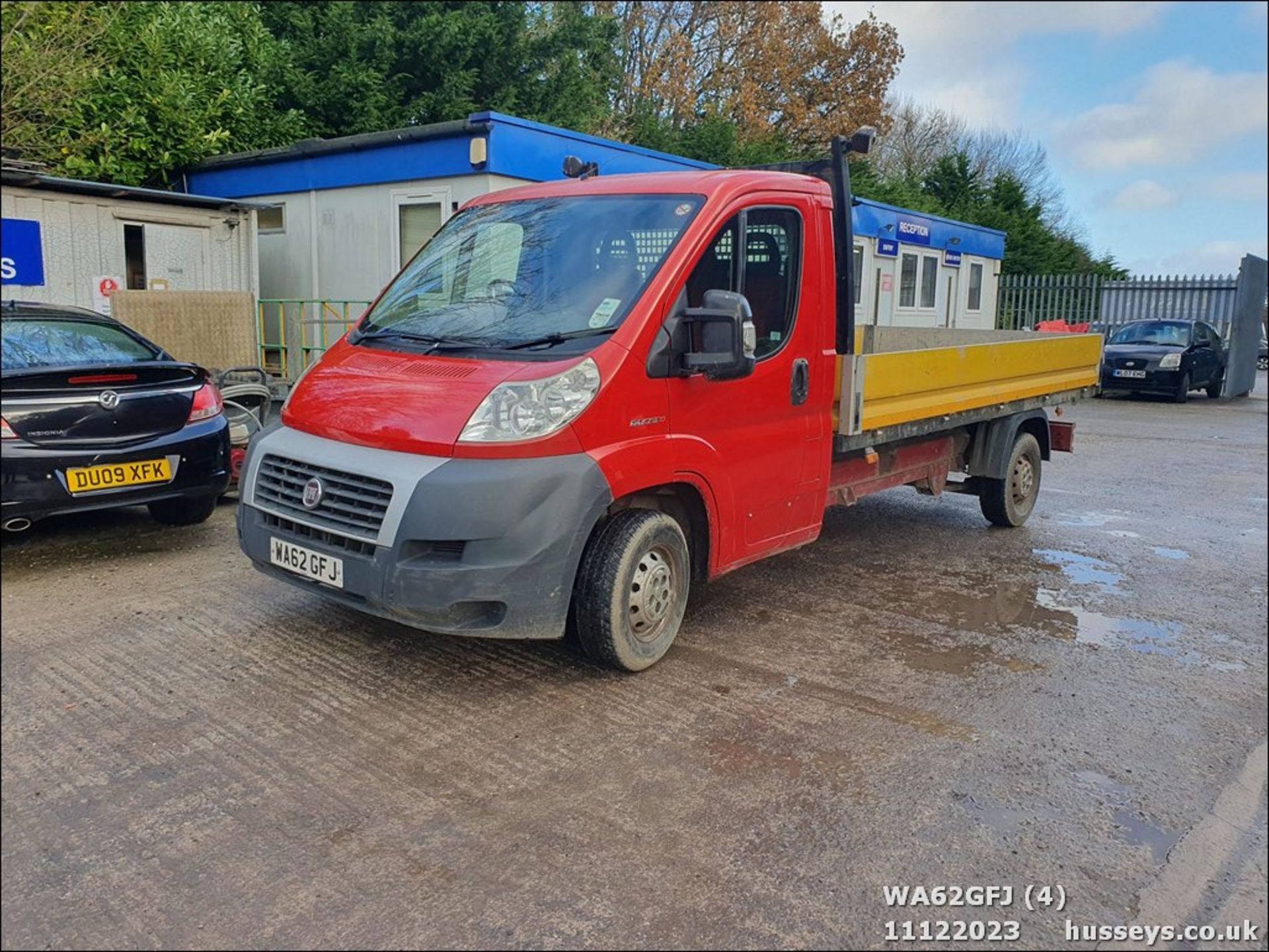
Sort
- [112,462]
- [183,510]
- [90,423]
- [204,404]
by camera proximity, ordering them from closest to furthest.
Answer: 1. [90,423]
2. [112,462]
3. [204,404]
4. [183,510]

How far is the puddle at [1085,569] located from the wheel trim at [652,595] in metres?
3.10

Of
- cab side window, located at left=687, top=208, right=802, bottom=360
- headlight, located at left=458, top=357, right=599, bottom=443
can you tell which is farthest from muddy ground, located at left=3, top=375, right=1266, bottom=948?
cab side window, located at left=687, top=208, right=802, bottom=360

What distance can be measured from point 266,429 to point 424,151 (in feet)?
26.9

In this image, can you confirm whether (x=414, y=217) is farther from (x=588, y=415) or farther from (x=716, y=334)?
(x=588, y=415)

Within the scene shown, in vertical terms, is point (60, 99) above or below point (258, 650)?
above

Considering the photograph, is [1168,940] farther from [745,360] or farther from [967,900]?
[745,360]

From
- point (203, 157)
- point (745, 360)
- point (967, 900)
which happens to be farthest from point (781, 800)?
point (203, 157)

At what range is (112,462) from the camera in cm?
198

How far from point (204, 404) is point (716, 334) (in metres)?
2.31

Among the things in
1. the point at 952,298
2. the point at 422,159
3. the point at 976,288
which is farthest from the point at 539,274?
the point at 976,288

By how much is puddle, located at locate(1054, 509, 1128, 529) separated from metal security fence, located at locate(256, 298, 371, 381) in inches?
349

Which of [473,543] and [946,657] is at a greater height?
[473,543]

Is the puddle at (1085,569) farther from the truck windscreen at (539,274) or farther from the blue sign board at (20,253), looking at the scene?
the blue sign board at (20,253)

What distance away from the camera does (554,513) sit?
3.89m
